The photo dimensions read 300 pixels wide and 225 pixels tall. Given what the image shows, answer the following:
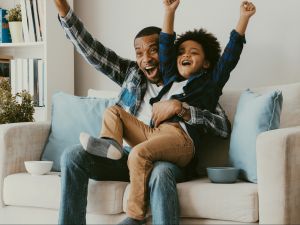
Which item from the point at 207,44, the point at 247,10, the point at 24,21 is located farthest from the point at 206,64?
the point at 24,21

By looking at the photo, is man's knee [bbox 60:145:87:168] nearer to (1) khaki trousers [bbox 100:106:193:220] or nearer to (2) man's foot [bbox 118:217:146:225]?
(1) khaki trousers [bbox 100:106:193:220]

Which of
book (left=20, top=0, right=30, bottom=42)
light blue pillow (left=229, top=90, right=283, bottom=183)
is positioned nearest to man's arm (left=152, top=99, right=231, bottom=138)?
light blue pillow (left=229, top=90, right=283, bottom=183)

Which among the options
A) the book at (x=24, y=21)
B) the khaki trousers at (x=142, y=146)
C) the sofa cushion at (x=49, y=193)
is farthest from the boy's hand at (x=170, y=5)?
the book at (x=24, y=21)

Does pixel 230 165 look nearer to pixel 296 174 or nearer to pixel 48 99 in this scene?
pixel 296 174

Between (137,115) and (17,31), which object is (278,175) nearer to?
(137,115)

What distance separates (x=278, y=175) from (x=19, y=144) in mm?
1336

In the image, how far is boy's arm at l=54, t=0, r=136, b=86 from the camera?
8.77ft

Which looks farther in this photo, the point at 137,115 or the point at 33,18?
the point at 33,18

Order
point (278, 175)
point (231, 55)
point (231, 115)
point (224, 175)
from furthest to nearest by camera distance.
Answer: point (231, 115) → point (231, 55) → point (224, 175) → point (278, 175)

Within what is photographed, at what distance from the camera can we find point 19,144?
2.72 meters

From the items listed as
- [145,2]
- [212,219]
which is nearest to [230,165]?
[212,219]

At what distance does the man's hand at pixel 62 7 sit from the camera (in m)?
2.63

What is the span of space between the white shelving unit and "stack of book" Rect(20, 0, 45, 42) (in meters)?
0.06

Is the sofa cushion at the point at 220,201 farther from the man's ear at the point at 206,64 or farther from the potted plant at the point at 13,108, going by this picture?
the potted plant at the point at 13,108
